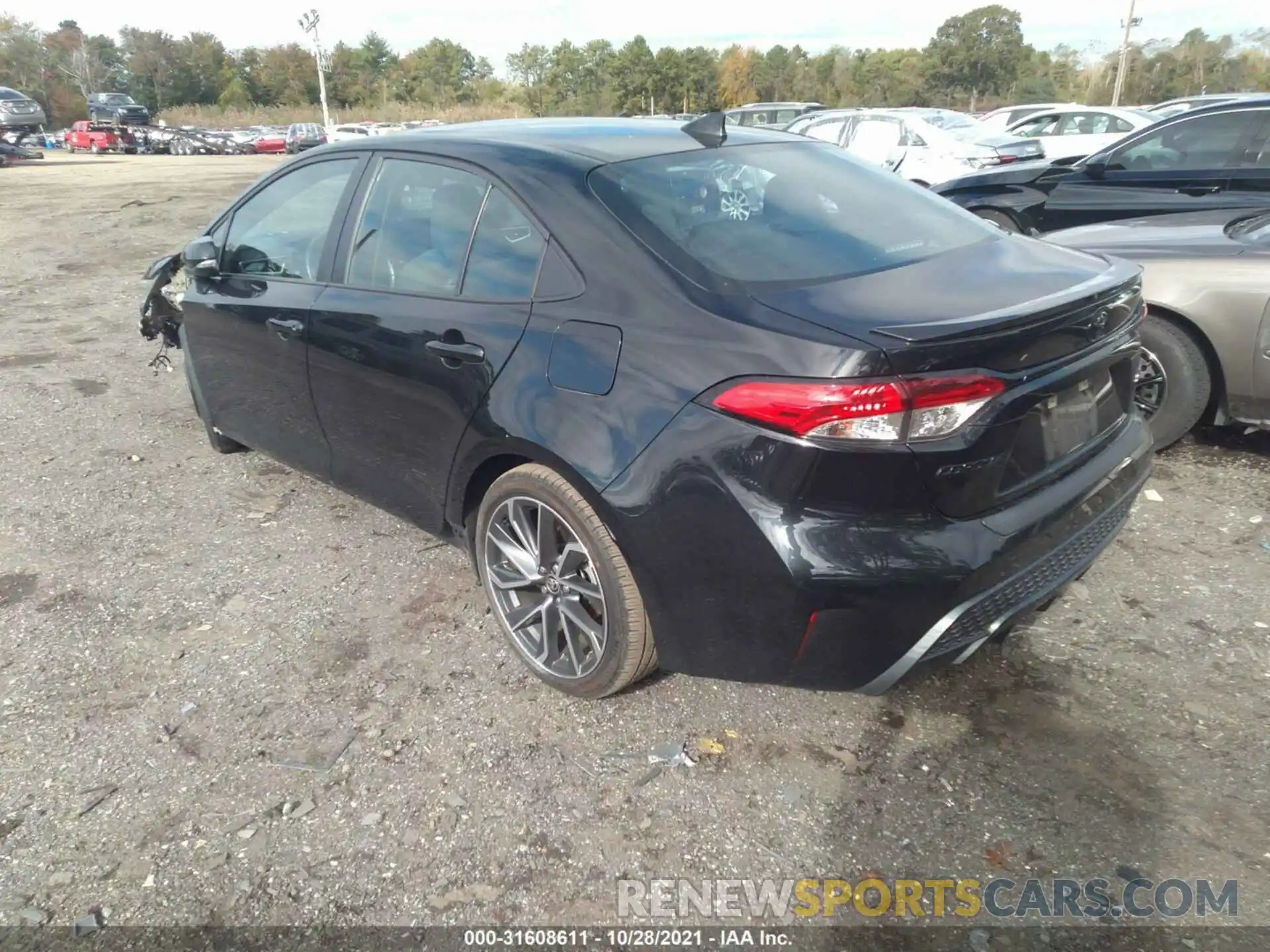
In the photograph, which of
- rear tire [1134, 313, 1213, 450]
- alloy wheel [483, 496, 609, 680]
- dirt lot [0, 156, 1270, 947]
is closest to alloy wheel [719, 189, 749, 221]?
alloy wheel [483, 496, 609, 680]

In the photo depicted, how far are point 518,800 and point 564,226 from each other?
1643 mm

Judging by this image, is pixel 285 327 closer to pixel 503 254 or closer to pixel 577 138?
pixel 503 254

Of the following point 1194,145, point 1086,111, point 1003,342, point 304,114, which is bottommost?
point 1003,342

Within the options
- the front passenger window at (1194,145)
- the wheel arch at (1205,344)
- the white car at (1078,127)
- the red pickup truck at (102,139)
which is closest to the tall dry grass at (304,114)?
the red pickup truck at (102,139)

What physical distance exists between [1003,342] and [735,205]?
1.00 metres

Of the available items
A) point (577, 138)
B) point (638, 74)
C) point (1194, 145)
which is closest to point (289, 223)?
point (577, 138)

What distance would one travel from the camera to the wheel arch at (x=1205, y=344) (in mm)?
4168

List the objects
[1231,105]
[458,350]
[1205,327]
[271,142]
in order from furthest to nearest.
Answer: [271,142], [1231,105], [1205,327], [458,350]

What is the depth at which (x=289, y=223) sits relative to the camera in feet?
12.5

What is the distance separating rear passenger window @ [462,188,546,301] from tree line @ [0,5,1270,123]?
217ft

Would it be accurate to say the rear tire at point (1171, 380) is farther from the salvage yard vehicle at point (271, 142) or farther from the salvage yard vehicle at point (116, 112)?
the salvage yard vehicle at point (116, 112)

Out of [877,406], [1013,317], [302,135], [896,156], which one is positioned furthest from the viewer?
[302,135]

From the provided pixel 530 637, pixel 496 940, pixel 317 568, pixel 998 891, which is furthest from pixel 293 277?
pixel 998 891

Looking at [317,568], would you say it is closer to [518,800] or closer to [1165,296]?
[518,800]
